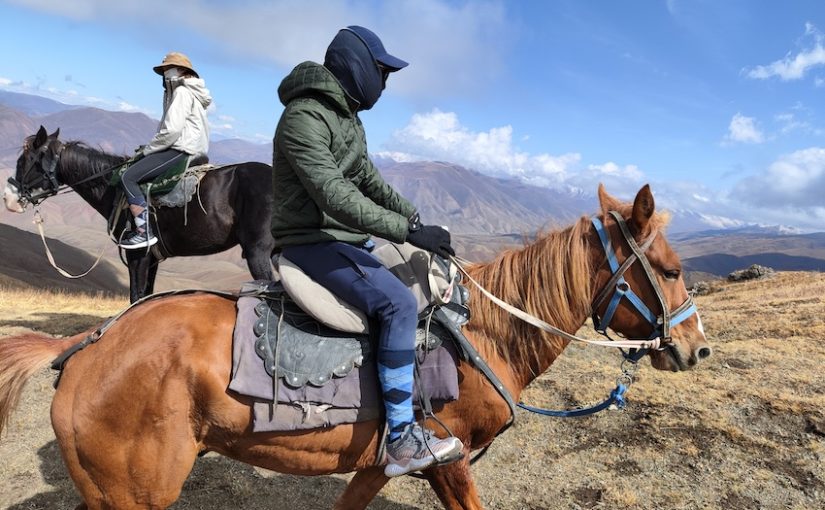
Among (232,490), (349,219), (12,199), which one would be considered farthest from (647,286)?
(12,199)

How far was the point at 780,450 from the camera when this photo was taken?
5.59 m

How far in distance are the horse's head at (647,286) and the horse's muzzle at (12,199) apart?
8251mm

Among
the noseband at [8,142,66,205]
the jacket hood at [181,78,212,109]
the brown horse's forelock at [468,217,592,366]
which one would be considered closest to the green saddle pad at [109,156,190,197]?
the jacket hood at [181,78,212,109]

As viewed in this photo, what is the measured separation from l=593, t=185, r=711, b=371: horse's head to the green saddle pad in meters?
5.77

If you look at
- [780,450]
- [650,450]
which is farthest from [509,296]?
[780,450]

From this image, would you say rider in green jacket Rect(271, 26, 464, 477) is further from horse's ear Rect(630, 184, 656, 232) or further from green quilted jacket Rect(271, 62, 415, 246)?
horse's ear Rect(630, 184, 656, 232)

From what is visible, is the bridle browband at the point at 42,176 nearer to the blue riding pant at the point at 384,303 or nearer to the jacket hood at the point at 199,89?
the jacket hood at the point at 199,89

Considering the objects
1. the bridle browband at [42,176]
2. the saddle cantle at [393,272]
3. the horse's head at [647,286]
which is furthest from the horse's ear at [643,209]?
the bridle browband at [42,176]

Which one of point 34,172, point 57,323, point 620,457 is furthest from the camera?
point 57,323

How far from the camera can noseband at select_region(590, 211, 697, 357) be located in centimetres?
305

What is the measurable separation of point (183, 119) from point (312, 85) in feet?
15.2

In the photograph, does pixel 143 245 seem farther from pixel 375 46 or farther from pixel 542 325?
pixel 542 325

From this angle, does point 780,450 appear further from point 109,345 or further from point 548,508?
point 109,345

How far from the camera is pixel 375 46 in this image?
2.75 metres
